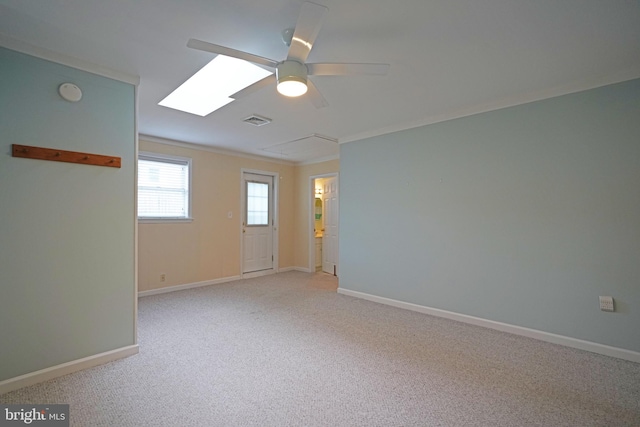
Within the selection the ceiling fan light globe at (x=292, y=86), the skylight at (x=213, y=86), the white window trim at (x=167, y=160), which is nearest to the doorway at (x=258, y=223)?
the white window trim at (x=167, y=160)

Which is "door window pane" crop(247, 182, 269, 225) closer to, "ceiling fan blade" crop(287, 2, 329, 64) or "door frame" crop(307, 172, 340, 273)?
"door frame" crop(307, 172, 340, 273)

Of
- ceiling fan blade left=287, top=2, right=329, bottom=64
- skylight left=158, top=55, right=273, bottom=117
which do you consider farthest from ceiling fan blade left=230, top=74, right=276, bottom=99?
skylight left=158, top=55, right=273, bottom=117

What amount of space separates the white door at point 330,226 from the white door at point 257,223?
1.17 metres

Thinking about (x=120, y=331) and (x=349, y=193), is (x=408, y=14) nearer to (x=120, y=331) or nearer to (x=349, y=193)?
(x=349, y=193)

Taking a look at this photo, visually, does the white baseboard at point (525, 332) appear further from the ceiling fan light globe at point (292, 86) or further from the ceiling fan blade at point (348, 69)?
the ceiling fan light globe at point (292, 86)

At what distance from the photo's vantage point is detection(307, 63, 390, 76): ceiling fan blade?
1852 millimetres

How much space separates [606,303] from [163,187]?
5530 millimetres

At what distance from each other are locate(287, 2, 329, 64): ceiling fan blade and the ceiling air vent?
191cm

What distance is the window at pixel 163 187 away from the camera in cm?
452

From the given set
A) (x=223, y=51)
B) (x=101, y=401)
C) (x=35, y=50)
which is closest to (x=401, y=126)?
(x=223, y=51)

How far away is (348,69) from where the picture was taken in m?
1.88

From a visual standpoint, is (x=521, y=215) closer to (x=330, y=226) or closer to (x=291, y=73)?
(x=291, y=73)

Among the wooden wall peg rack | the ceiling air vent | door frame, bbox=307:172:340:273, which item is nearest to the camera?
the wooden wall peg rack

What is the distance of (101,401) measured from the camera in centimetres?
194
